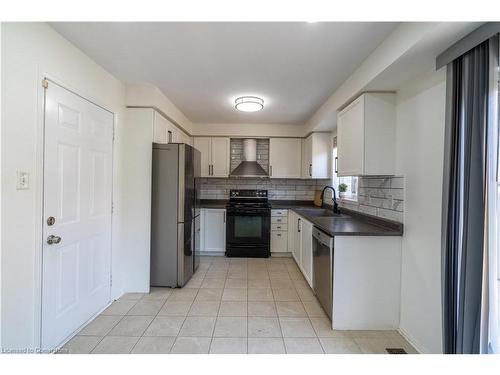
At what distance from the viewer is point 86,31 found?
1.69 m

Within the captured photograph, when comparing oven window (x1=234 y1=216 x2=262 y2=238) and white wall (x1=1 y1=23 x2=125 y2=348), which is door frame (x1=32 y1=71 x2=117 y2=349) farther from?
oven window (x1=234 y1=216 x2=262 y2=238)

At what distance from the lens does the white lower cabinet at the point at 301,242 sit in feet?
9.36

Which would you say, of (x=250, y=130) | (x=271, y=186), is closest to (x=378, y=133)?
(x=250, y=130)

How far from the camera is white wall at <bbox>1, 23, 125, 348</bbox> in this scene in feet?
4.40

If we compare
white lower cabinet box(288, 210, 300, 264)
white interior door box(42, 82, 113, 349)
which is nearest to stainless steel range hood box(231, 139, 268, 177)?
white lower cabinet box(288, 210, 300, 264)

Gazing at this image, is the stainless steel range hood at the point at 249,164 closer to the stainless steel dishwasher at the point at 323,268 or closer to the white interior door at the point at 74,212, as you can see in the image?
the stainless steel dishwasher at the point at 323,268

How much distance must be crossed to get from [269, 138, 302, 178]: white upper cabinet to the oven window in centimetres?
94

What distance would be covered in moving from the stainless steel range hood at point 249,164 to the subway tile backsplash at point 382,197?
196 cm

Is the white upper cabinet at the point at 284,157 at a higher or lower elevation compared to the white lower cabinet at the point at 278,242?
higher

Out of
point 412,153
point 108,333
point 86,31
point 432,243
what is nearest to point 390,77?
point 412,153

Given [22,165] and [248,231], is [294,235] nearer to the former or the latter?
[248,231]

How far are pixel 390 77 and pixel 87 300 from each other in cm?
325

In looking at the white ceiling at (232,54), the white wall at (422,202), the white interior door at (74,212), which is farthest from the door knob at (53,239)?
the white wall at (422,202)

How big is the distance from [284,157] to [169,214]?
2.49 m
